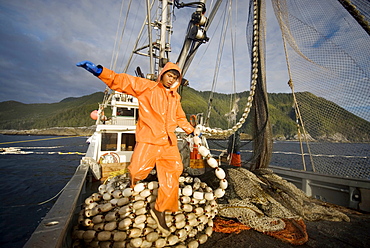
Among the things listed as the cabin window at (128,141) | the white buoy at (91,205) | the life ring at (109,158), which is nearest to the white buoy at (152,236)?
the white buoy at (91,205)

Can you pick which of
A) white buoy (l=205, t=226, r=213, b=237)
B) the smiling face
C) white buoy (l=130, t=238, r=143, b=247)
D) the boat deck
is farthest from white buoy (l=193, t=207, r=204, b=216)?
the smiling face

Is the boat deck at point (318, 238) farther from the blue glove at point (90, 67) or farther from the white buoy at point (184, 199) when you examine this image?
the blue glove at point (90, 67)

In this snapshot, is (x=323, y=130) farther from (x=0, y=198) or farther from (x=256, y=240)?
(x=0, y=198)

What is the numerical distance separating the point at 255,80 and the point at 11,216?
8.53 meters

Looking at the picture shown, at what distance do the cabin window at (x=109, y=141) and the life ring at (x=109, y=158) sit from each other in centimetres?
51

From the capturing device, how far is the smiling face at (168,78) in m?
2.56

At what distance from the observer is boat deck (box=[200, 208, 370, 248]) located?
2.43 meters

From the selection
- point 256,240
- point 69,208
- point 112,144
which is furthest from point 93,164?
point 256,240

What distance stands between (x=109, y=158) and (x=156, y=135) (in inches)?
192

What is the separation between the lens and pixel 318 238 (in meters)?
2.58

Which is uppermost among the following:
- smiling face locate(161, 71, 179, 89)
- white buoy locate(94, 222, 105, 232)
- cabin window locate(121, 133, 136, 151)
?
smiling face locate(161, 71, 179, 89)

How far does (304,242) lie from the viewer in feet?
8.10

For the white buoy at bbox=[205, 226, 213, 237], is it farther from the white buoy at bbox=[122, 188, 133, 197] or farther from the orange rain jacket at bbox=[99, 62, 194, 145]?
the orange rain jacket at bbox=[99, 62, 194, 145]

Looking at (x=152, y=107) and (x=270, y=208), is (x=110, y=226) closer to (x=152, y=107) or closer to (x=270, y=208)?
(x=152, y=107)
